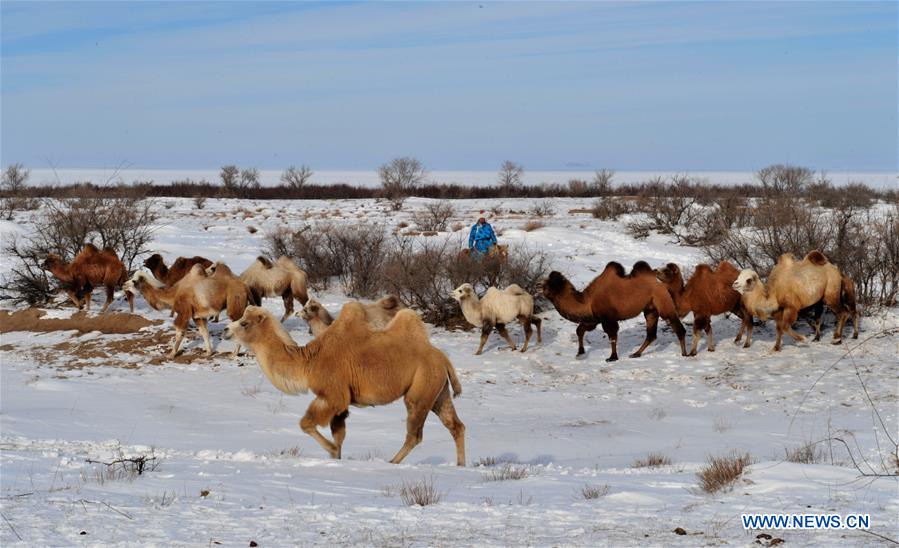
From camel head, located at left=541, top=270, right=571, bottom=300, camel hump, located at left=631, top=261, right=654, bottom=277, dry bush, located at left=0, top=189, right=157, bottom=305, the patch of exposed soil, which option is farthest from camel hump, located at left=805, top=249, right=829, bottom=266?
dry bush, located at left=0, top=189, right=157, bottom=305

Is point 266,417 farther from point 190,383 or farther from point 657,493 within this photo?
point 657,493

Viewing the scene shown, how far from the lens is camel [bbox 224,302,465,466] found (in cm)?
829

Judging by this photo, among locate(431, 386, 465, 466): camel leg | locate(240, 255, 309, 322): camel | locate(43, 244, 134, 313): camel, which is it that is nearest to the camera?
locate(431, 386, 465, 466): camel leg

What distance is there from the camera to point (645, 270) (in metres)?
15.1

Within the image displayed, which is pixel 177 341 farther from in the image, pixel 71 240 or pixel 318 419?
pixel 318 419

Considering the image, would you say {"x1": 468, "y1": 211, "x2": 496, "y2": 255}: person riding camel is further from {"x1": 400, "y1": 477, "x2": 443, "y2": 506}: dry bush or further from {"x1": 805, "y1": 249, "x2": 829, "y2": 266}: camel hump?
{"x1": 400, "y1": 477, "x2": 443, "y2": 506}: dry bush

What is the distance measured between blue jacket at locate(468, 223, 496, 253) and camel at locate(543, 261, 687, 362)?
4.97 m

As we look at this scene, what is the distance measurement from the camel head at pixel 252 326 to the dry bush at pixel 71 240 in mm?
11500

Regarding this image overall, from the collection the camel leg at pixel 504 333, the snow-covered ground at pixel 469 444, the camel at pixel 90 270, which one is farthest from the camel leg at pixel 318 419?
the camel at pixel 90 270

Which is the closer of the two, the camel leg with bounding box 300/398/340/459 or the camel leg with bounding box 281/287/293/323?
the camel leg with bounding box 300/398/340/459

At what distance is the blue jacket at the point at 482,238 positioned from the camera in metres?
20.2

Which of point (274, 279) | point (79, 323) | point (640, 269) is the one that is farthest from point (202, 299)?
point (640, 269)

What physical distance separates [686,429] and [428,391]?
3984 millimetres

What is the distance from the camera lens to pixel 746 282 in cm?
1448
